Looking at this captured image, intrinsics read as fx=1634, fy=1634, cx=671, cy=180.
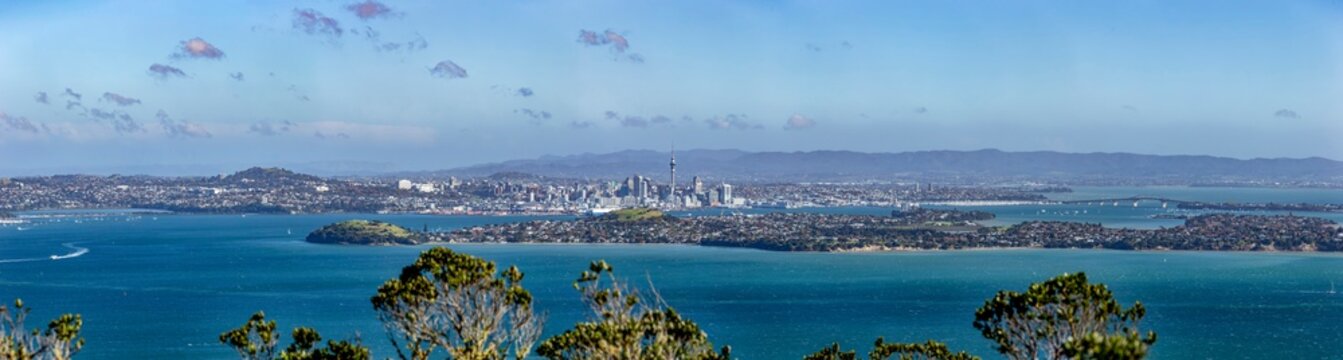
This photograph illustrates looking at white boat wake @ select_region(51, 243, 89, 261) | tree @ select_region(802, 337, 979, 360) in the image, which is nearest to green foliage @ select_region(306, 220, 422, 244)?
white boat wake @ select_region(51, 243, 89, 261)

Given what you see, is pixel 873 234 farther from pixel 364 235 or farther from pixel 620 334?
pixel 620 334

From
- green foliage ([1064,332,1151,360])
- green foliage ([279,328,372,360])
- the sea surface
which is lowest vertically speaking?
the sea surface

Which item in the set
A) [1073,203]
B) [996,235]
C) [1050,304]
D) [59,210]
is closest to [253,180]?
[59,210]

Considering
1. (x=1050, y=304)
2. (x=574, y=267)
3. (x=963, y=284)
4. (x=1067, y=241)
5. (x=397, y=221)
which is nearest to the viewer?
(x=1050, y=304)

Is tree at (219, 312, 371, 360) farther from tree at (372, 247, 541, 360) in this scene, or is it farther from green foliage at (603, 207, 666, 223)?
green foliage at (603, 207, 666, 223)

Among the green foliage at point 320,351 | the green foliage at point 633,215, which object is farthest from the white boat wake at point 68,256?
the green foliage at point 320,351

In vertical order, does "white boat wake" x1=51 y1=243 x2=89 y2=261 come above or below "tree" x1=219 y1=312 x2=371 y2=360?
below

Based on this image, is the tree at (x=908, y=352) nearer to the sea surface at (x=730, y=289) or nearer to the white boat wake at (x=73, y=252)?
the sea surface at (x=730, y=289)

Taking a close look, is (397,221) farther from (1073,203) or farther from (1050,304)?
(1050,304)

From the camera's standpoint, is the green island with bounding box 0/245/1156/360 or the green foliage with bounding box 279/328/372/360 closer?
the green island with bounding box 0/245/1156/360
